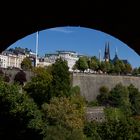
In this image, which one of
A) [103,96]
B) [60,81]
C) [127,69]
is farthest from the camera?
[127,69]

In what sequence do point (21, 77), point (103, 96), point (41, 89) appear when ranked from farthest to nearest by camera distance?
1. point (103, 96)
2. point (21, 77)
3. point (41, 89)

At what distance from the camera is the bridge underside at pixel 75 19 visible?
3.11 meters

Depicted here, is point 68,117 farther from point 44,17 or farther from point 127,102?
point 44,17

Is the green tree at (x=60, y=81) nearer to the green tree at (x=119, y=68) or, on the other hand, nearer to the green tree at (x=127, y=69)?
the green tree at (x=119, y=68)

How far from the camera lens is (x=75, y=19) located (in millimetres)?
3352

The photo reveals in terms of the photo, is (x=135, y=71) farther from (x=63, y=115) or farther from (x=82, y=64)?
(x=63, y=115)

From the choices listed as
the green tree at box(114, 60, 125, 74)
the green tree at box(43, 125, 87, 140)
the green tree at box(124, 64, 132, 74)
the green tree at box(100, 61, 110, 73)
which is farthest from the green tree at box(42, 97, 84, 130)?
the green tree at box(124, 64, 132, 74)

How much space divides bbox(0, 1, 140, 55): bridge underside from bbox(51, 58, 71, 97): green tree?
32584 mm

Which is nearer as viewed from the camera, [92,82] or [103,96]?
[103,96]

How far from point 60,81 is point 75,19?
3399 centimetres

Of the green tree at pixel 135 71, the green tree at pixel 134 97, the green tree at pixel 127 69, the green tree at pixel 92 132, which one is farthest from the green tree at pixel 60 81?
the green tree at pixel 135 71

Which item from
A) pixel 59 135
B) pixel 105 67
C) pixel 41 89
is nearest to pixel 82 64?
pixel 105 67

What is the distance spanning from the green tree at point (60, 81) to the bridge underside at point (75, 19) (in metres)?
32.6

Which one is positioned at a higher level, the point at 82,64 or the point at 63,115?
the point at 82,64
